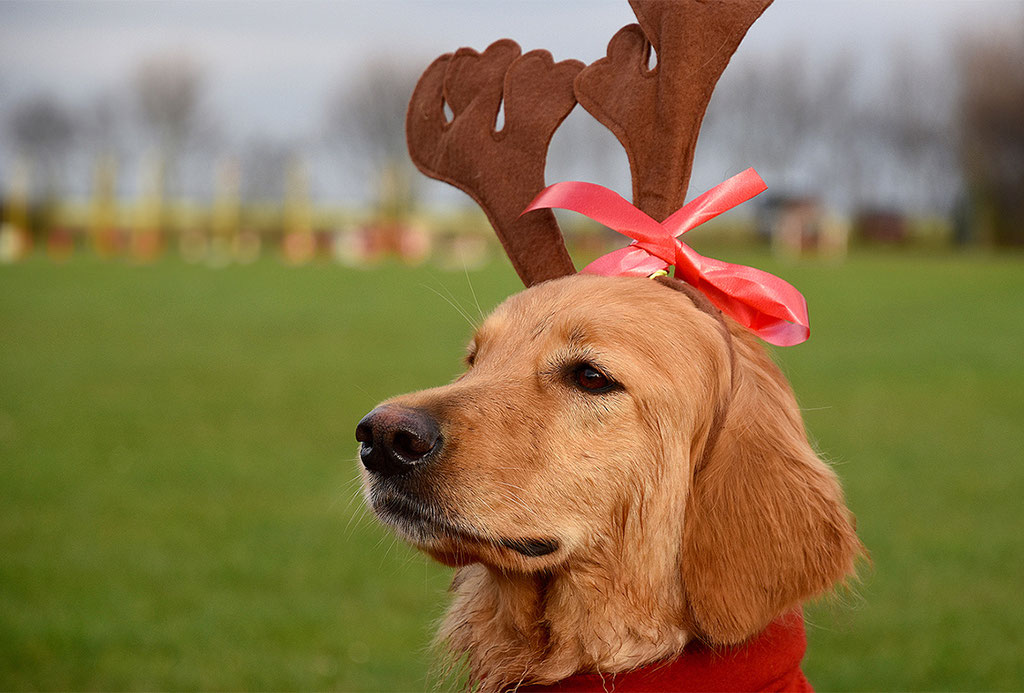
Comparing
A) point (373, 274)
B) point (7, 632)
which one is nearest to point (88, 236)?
point (373, 274)

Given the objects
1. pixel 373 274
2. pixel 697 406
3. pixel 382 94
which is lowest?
pixel 373 274

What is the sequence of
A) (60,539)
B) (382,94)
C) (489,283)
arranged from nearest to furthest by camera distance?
(60,539) → (489,283) → (382,94)

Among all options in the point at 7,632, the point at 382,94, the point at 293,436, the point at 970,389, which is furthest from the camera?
the point at 382,94

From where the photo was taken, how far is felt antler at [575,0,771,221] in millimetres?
2898

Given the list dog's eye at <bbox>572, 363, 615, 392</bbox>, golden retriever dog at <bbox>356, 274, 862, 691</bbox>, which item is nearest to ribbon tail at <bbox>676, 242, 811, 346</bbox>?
golden retriever dog at <bbox>356, 274, 862, 691</bbox>

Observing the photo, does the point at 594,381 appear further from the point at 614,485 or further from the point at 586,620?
the point at 586,620

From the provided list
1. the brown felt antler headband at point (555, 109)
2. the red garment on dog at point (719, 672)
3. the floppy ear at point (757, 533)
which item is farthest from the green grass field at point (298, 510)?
the brown felt antler headband at point (555, 109)

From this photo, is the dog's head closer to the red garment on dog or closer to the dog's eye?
the dog's eye

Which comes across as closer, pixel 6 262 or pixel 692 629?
pixel 692 629

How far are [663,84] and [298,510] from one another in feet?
17.4

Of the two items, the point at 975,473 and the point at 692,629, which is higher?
the point at 692,629

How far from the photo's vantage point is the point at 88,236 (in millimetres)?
49000

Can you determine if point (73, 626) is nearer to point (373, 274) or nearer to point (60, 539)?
point (60, 539)

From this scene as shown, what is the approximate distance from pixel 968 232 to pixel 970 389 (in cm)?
4617
